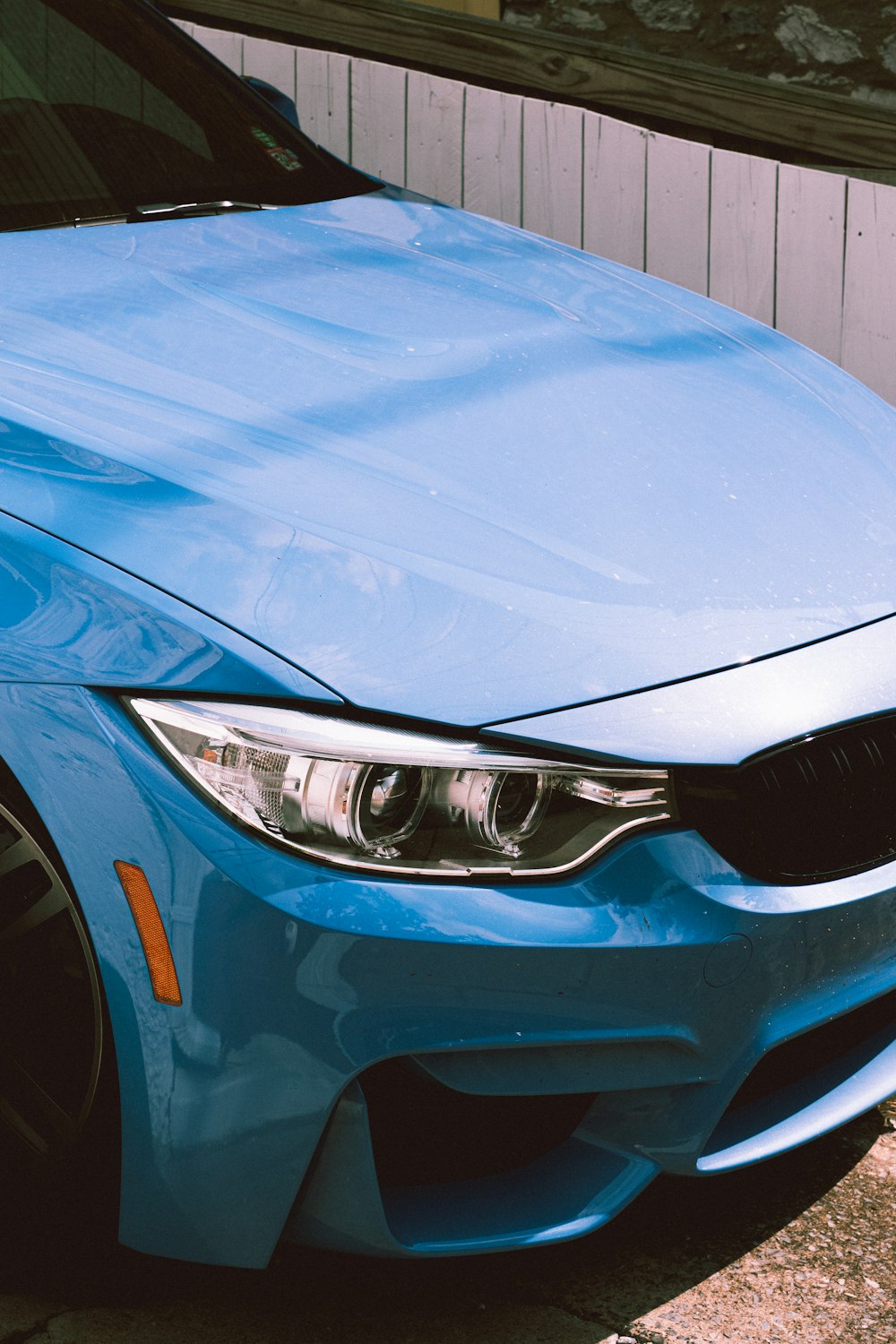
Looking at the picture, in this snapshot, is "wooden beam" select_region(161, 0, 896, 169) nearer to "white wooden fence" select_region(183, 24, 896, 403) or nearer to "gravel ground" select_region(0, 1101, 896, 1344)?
"white wooden fence" select_region(183, 24, 896, 403)

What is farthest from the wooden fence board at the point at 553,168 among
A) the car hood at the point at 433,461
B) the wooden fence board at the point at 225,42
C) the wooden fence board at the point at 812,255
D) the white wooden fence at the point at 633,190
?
the car hood at the point at 433,461

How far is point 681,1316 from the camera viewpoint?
1.93 meters

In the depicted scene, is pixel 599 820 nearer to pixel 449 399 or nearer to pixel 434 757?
pixel 434 757

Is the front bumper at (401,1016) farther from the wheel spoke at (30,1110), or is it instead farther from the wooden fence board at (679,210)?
the wooden fence board at (679,210)

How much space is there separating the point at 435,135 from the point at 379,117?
0.23 meters

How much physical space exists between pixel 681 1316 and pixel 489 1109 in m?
0.43

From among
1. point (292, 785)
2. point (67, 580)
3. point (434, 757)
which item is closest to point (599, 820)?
point (434, 757)

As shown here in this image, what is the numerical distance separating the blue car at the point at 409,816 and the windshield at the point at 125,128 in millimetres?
Result: 734

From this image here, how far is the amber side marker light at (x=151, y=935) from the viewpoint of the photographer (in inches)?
64.3

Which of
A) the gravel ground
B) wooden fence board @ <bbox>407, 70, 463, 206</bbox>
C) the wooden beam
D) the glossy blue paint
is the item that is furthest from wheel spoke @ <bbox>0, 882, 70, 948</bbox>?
wooden fence board @ <bbox>407, 70, 463, 206</bbox>

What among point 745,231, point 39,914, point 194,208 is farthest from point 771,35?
point 39,914

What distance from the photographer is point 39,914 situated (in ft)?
5.86

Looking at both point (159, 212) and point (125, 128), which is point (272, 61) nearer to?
point (125, 128)

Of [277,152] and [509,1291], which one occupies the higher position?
[277,152]
